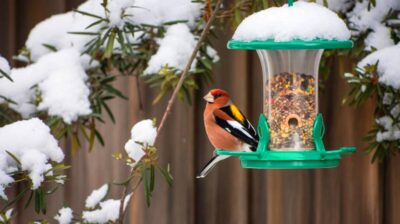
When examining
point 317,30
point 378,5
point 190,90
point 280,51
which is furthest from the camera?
point 190,90

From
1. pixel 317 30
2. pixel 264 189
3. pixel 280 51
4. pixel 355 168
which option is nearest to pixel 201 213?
pixel 264 189

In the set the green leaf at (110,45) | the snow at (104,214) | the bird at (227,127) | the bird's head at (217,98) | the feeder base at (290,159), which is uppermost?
the green leaf at (110,45)

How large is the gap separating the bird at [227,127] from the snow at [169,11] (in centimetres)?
44

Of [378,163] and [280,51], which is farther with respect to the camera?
[378,163]

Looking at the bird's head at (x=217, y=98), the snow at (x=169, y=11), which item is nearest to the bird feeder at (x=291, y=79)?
the bird's head at (x=217, y=98)

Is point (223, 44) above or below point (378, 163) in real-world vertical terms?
above

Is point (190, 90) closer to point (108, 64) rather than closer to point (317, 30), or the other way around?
point (108, 64)

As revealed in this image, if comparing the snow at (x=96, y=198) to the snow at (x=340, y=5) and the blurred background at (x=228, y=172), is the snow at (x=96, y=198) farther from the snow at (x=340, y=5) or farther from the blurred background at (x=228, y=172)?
the snow at (x=340, y=5)

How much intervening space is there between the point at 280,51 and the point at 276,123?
22 centimetres

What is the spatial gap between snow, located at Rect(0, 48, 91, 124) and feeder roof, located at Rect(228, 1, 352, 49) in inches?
31.6

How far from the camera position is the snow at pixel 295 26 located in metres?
2.86

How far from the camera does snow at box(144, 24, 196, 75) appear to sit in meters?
3.54

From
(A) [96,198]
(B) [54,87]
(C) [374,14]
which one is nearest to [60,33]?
(B) [54,87]

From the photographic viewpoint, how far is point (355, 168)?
3.62m
